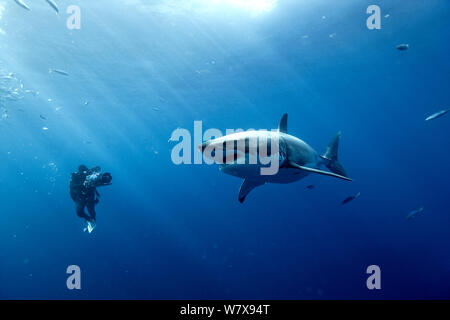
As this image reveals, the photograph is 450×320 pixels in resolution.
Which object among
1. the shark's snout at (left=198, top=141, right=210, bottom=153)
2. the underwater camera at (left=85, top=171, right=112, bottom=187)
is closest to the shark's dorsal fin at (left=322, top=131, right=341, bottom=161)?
the shark's snout at (left=198, top=141, right=210, bottom=153)

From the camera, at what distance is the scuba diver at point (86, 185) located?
988cm

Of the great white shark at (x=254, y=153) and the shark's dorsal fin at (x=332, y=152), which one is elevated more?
the shark's dorsal fin at (x=332, y=152)

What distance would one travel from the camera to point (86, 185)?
389 inches

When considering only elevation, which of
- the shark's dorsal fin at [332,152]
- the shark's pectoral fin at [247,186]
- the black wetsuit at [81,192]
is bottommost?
the shark's pectoral fin at [247,186]

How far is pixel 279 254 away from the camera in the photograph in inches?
1268

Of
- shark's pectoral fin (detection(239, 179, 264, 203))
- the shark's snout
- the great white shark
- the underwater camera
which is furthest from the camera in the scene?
the underwater camera

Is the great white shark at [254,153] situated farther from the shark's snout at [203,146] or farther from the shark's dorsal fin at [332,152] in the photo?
the shark's dorsal fin at [332,152]

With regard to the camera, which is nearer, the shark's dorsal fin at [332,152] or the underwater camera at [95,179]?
the shark's dorsal fin at [332,152]

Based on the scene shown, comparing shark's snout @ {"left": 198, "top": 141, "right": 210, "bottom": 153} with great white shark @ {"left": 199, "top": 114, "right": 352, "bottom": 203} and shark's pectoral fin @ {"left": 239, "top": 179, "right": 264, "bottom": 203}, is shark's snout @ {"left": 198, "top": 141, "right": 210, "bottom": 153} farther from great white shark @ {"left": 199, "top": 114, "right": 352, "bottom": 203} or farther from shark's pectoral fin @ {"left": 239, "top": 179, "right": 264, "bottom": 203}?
shark's pectoral fin @ {"left": 239, "top": 179, "right": 264, "bottom": 203}

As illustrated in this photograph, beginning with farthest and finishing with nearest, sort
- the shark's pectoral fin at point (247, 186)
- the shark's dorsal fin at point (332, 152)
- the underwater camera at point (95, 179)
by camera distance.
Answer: the underwater camera at point (95, 179), the shark's dorsal fin at point (332, 152), the shark's pectoral fin at point (247, 186)

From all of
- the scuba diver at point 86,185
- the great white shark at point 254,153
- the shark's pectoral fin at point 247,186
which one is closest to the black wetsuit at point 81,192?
the scuba diver at point 86,185

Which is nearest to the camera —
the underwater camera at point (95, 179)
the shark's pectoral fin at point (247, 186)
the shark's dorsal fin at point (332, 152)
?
A: the shark's pectoral fin at point (247, 186)

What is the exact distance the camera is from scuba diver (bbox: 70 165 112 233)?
32.4ft
